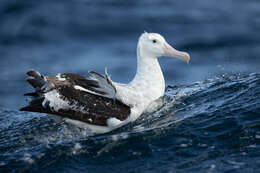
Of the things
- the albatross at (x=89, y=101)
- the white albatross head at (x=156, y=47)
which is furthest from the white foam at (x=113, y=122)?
the white albatross head at (x=156, y=47)

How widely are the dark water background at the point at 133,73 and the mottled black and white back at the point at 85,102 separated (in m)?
0.23

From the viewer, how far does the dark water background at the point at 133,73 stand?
4988 mm

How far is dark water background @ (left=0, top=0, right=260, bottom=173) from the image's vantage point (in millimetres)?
4988

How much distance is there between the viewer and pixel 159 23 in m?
13.2

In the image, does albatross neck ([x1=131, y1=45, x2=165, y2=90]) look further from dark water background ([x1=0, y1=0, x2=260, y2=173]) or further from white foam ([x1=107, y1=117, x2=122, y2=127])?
white foam ([x1=107, y1=117, x2=122, y2=127])

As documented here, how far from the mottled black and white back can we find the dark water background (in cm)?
23

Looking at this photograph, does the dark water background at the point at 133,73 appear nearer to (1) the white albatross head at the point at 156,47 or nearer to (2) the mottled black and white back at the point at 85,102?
(2) the mottled black and white back at the point at 85,102

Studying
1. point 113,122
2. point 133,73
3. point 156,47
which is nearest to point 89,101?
point 113,122

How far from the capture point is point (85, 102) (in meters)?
5.95

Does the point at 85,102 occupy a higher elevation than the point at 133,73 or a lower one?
lower

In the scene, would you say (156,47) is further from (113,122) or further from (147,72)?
(113,122)

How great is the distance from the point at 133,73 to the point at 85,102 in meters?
4.86

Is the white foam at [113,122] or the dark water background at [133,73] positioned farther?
the white foam at [113,122]

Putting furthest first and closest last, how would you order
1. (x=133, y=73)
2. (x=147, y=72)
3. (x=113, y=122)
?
(x=133, y=73)
(x=147, y=72)
(x=113, y=122)
